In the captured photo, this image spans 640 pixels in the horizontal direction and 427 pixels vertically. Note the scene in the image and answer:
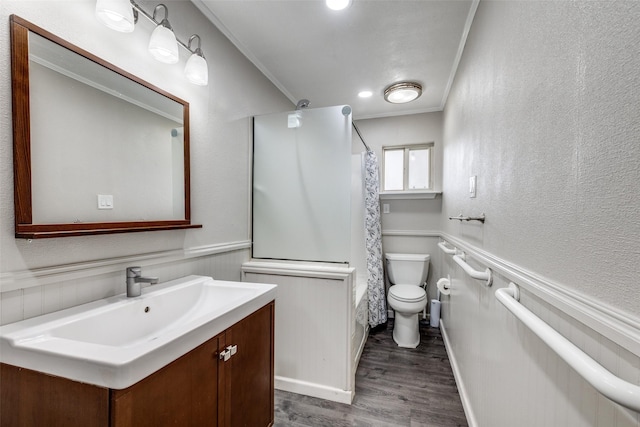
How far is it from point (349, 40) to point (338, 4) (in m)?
0.34

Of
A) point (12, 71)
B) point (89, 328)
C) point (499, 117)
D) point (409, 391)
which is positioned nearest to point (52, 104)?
point (12, 71)

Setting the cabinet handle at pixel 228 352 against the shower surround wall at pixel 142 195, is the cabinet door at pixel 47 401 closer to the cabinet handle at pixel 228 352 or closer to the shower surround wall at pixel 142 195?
the shower surround wall at pixel 142 195

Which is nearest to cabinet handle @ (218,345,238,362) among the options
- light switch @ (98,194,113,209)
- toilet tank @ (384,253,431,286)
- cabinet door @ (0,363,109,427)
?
cabinet door @ (0,363,109,427)

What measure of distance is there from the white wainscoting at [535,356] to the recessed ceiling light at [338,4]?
1.47 meters

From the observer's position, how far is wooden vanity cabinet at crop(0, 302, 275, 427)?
0.64m

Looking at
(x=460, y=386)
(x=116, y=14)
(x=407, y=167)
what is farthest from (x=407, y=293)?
(x=116, y=14)

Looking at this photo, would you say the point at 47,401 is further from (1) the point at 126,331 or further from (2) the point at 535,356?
(2) the point at 535,356

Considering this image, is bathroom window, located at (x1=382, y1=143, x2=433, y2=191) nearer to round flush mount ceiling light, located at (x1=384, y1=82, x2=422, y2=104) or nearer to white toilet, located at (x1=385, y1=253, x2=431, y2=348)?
round flush mount ceiling light, located at (x1=384, y1=82, x2=422, y2=104)

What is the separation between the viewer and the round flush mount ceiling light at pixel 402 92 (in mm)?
2328

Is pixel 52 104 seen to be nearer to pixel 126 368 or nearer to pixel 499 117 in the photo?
pixel 126 368

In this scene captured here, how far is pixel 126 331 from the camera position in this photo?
985 mm

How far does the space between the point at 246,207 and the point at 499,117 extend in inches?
60.8

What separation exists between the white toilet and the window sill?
630mm

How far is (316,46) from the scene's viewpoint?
5.97 ft
